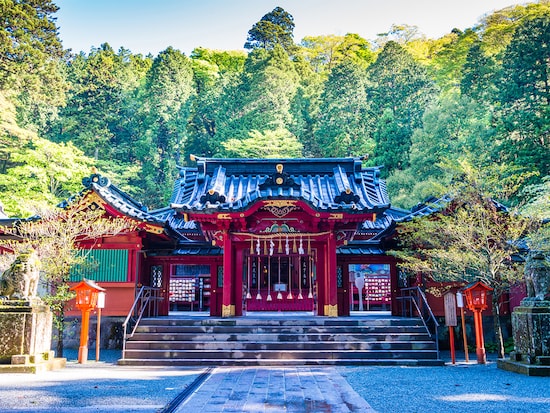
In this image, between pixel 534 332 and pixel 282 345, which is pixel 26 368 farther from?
pixel 534 332

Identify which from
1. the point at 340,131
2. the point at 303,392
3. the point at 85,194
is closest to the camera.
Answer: the point at 303,392

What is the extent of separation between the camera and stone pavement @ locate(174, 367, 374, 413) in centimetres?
629

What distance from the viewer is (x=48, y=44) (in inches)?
1287

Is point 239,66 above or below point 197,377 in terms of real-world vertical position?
above

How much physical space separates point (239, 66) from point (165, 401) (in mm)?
48786

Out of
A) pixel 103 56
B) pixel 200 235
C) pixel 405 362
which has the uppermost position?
pixel 103 56

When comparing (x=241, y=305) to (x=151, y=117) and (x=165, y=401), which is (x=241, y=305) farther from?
(x=151, y=117)

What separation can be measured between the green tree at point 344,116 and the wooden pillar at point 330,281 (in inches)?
866

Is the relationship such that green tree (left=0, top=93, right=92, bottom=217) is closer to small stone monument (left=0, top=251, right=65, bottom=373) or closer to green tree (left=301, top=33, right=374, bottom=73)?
small stone monument (left=0, top=251, right=65, bottom=373)

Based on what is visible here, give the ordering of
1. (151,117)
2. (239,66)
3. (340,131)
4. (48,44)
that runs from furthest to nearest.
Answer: (239,66)
(151,117)
(340,131)
(48,44)

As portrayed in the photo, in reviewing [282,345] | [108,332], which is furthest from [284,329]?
[108,332]

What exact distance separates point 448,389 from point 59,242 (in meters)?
9.93

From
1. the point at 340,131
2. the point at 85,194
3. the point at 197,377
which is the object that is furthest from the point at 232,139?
the point at 197,377

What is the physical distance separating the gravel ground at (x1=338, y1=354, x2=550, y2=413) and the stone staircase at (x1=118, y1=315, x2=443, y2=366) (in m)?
0.94
